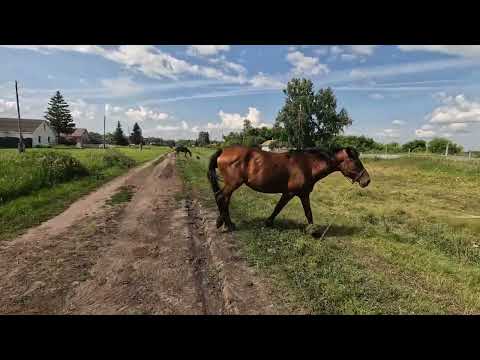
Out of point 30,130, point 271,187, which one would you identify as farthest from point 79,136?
point 271,187

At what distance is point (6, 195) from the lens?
9719 millimetres

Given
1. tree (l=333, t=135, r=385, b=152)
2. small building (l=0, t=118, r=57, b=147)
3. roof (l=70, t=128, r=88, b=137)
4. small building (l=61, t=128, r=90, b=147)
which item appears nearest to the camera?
small building (l=0, t=118, r=57, b=147)

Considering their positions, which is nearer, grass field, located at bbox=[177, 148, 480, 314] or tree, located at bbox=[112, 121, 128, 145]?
grass field, located at bbox=[177, 148, 480, 314]

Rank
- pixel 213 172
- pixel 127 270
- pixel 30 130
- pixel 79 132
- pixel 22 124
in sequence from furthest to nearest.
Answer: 1. pixel 79 132
2. pixel 22 124
3. pixel 30 130
4. pixel 213 172
5. pixel 127 270

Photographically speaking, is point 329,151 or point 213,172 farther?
point 213,172

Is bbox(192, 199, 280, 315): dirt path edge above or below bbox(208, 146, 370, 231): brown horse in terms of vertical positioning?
below

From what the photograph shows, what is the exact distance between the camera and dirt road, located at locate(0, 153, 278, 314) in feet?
12.1

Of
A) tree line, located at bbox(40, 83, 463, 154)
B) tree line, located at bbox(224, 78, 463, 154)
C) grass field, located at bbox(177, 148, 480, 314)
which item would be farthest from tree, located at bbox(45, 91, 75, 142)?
grass field, located at bbox(177, 148, 480, 314)

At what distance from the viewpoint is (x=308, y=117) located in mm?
78500

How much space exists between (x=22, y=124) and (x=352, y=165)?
8426 centimetres

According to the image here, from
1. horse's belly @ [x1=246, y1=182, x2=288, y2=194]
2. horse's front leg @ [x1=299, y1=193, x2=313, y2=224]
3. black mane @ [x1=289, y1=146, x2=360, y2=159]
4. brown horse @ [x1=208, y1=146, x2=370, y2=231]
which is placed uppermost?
black mane @ [x1=289, y1=146, x2=360, y2=159]

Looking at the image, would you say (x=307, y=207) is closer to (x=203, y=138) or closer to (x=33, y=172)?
(x=33, y=172)

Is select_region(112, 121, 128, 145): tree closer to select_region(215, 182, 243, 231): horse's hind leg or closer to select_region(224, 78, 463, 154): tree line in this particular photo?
select_region(224, 78, 463, 154): tree line
